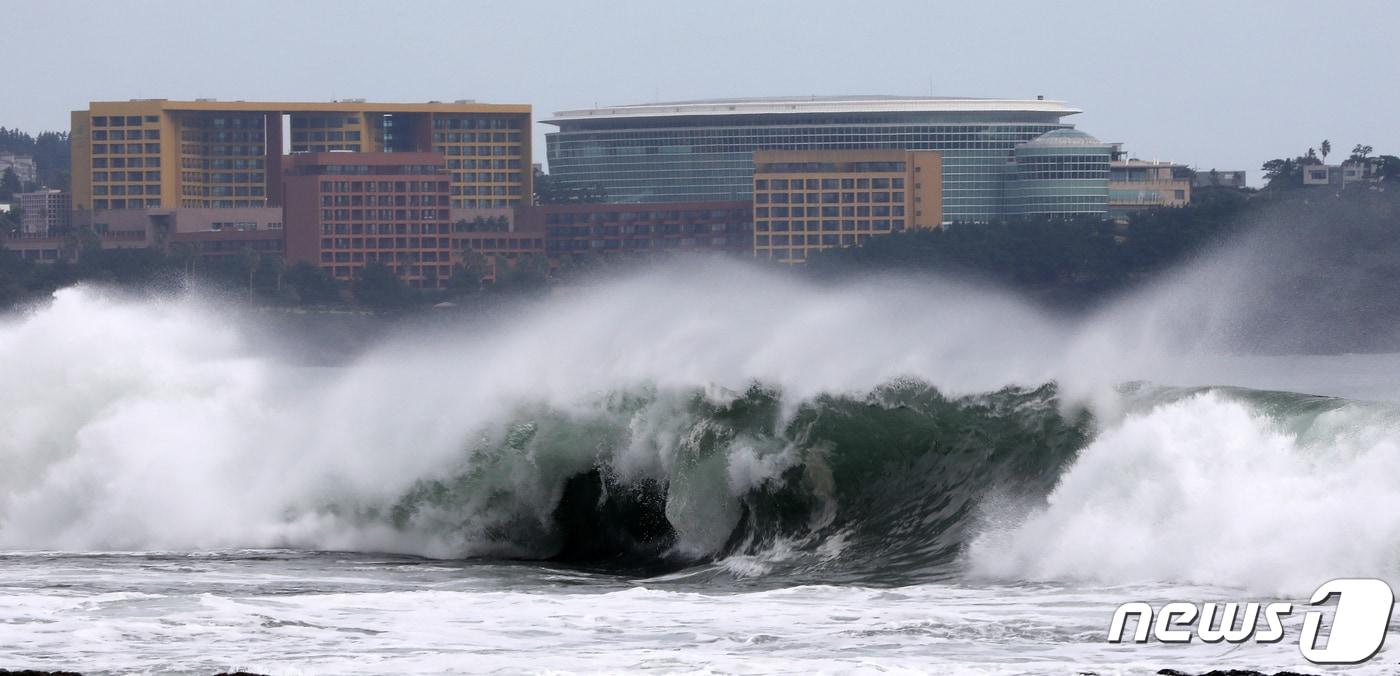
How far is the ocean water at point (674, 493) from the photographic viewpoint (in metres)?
18.5

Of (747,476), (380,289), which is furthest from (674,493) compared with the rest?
(380,289)

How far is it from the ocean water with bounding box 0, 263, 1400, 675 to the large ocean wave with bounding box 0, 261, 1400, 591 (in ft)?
0.18

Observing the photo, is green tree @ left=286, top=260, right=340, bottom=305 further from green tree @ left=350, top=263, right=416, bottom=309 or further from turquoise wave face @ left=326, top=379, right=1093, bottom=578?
turquoise wave face @ left=326, top=379, right=1093, bottom=578

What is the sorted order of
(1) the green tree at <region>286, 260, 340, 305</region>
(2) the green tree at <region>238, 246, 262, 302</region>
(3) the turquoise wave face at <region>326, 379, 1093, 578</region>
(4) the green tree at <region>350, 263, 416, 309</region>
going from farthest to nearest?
1. (2) the green tree at <region>238, 246, 262, 302</region>
2. (4) the green tree at <region>350, 263, 416, 309</region>
3. (1) the green tree at <region>286, 260, 340, 305</region>
4. (3) the turquoise wave face at <region>326, 379, 1093, 578</region>

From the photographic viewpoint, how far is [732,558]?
24625 millimetres

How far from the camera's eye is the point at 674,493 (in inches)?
1035

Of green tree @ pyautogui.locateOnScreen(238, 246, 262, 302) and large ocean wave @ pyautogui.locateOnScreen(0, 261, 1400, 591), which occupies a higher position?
large ocean wave @ pyautogui.locateOnScreen(0, 261, 1400, 591)

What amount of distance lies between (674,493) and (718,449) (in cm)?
83

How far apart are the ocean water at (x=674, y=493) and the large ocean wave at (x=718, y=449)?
0.05 m

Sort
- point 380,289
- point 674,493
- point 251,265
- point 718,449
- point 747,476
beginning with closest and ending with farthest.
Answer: point 747,476
point 674,493
point 718,449
point 380,289
point 251,265

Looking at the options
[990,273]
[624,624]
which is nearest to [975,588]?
[624,624]

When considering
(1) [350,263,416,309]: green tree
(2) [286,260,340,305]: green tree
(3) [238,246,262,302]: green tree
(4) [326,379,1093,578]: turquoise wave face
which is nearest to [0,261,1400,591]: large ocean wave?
(4) [326,379,1093,578]: turquoise wave face

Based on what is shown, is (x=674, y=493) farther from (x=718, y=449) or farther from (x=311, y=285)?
(x=311, y=285)

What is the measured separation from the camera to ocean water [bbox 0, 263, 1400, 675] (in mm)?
18469
